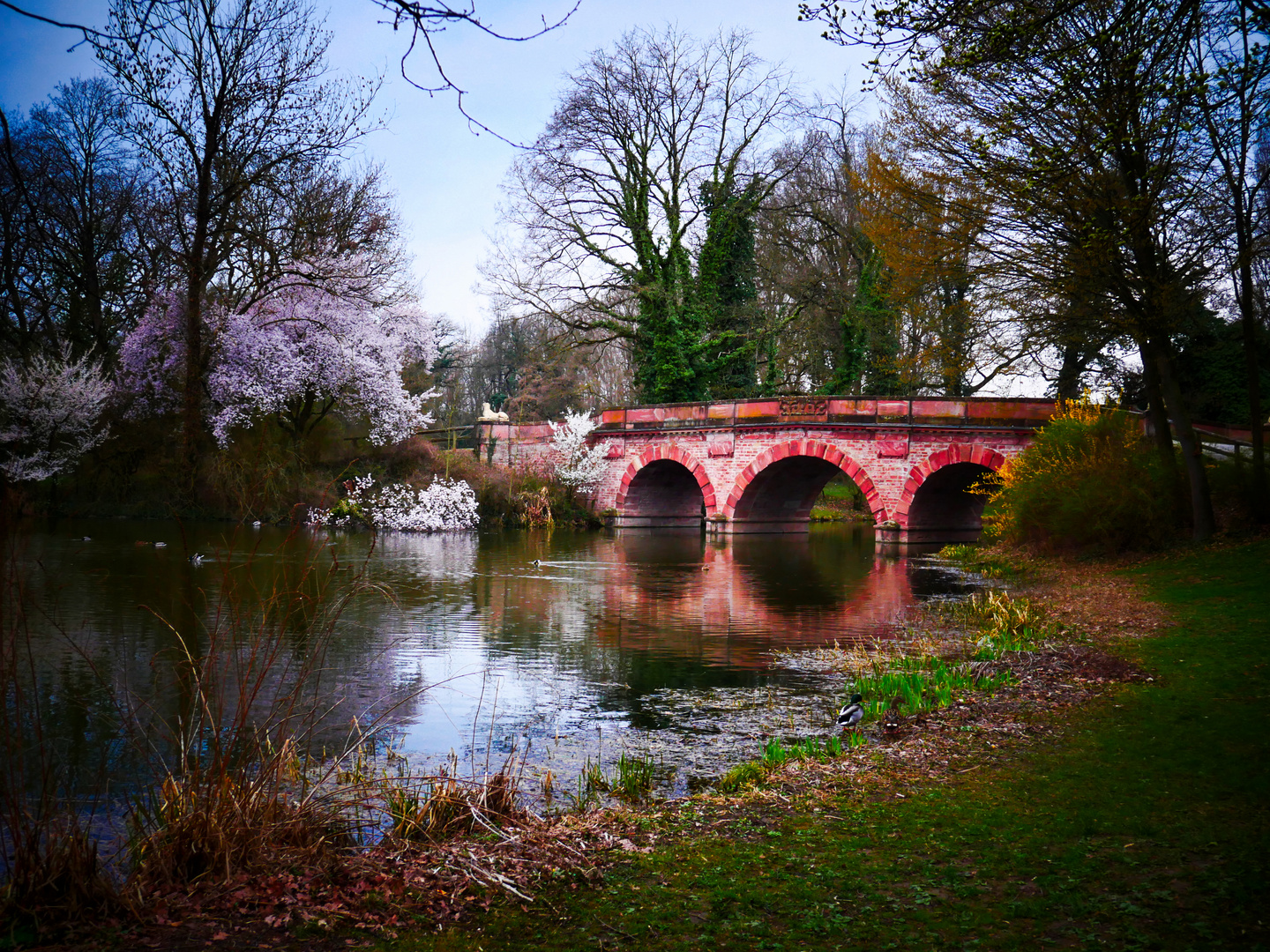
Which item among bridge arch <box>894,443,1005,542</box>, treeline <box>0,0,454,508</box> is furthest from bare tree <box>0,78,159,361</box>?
bridge arch <box>894,443,1005,542</box>

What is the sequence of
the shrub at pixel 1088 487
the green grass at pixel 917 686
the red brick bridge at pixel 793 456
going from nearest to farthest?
1. the green grass at pixel 917 686
2. the shrub at pixel 1088 487
3. the red brick bridge at pixel 793 456

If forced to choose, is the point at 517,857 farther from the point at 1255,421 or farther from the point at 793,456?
the point at 793,456

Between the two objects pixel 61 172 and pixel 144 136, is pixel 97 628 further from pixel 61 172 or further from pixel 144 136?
pixel 61 172

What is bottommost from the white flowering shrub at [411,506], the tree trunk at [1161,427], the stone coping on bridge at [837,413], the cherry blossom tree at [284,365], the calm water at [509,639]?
the calm water at [509,639]

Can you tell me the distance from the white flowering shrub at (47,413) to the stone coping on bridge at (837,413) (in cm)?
1425

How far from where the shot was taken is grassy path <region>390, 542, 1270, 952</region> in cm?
314

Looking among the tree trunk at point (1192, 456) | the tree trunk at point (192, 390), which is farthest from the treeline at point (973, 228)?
the tree trunk at point (192, 390)

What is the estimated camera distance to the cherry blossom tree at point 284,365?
971 inches

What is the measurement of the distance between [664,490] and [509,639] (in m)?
23.2

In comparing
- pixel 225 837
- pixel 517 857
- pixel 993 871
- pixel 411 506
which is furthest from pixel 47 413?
pixel 993 871

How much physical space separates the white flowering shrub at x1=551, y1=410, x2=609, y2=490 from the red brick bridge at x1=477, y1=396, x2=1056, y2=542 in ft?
1.27

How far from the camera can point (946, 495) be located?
27031mm

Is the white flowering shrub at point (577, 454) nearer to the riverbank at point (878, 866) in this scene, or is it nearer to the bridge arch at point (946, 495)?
the bridge arch at point (946, 495)

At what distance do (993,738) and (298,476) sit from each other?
21984 mm
